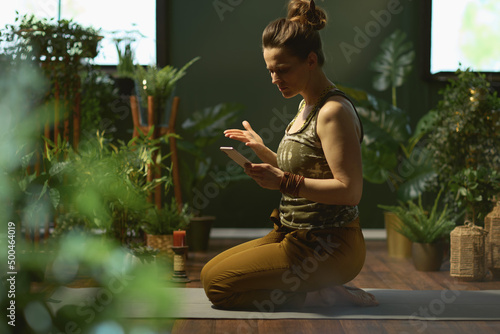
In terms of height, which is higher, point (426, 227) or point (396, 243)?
point (426, 227)

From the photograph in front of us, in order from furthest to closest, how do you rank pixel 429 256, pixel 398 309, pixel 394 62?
pixel 394 62 → pixel 429 256 → pixel 398 309

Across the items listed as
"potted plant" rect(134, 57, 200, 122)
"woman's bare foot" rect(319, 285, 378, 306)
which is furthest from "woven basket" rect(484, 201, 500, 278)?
"potted plant" rect(134, 57, 200, 122)

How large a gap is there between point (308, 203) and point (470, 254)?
3.94ft

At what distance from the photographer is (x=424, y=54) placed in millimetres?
4719

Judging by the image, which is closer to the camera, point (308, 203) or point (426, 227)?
point (308, 203)

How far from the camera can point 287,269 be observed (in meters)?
2.24

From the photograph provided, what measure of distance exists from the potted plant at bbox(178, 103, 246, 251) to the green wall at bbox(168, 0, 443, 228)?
106mm

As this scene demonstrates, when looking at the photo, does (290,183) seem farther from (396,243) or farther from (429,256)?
(396,243)

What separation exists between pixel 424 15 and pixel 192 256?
2633 mm

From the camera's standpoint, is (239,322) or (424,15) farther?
(424,15)

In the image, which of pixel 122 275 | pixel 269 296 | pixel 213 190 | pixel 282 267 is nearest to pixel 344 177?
pixel 282 267

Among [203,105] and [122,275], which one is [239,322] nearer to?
[122,275]

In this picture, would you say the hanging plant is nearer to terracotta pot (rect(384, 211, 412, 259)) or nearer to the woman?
terracotta pot (rect(384, 211, 412, 259))

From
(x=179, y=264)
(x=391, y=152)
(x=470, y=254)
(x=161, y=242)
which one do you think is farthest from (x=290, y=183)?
(x=391, y=152)
